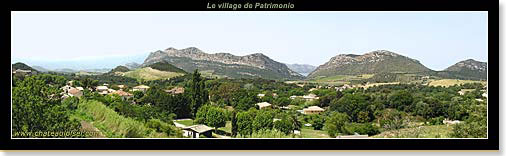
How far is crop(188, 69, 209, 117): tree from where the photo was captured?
18.6 ft

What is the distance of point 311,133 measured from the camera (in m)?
5.56

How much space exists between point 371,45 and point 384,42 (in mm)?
118

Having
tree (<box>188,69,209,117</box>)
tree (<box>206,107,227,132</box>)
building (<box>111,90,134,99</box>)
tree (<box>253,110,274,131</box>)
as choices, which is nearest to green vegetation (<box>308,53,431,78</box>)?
tree (<box>253,110,274,131</box>)

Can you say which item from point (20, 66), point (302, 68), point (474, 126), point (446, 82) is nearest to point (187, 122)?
point (302, 68)

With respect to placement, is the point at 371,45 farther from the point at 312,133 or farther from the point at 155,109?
the point at 155,109

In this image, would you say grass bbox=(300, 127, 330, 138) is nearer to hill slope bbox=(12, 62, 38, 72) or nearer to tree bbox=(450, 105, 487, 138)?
tree bbox=(450, 105, 487, 138)

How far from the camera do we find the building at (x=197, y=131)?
18.1 feet

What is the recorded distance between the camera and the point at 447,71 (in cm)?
568

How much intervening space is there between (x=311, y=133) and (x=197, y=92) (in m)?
1.09

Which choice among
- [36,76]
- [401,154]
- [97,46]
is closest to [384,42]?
[401,154]

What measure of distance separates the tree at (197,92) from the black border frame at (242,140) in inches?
14.0

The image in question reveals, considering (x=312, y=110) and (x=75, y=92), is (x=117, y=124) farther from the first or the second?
(x=312, y=110)

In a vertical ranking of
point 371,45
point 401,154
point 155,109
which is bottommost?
point 401,154

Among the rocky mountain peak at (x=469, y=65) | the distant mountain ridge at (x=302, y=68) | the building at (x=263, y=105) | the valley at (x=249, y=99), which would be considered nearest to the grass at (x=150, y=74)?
the valley at (x=249, y=99)
